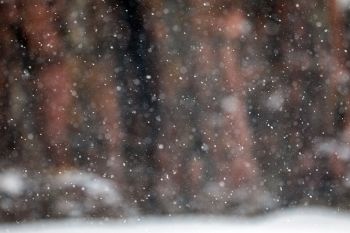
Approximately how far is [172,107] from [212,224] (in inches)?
29.9

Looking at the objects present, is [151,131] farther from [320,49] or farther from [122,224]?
[320,49]

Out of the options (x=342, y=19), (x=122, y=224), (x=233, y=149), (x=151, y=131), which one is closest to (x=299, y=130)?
(x=233, y=149)

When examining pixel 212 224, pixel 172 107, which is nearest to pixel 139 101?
pixel 172 107

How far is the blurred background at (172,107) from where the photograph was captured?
A: 107 inches

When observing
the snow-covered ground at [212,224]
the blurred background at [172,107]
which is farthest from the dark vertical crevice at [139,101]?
the snow-covered ground at [212,224]

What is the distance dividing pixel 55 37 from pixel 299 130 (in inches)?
61.8

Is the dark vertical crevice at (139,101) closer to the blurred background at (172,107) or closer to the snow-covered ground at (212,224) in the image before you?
the blurred background at (172,107)

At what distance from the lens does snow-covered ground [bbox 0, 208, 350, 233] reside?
2805mm

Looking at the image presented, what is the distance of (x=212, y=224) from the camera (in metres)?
2.86

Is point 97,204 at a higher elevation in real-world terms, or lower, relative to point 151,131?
lower

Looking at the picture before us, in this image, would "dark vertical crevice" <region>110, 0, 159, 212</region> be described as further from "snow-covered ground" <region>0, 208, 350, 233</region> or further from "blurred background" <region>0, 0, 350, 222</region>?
"snow-covered ground" <region>0, 208, 350, 233</region>

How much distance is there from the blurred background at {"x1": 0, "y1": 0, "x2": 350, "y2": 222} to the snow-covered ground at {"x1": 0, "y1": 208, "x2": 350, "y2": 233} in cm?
6

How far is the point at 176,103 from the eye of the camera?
281cm

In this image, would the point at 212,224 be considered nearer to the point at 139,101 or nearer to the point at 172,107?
the point at 172,107
